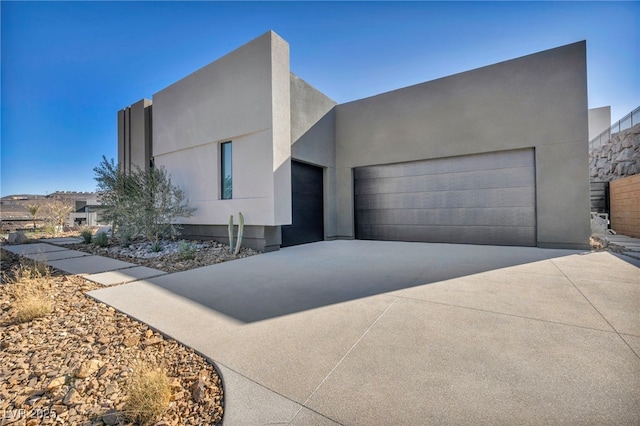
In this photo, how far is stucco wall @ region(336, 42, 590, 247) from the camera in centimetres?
615

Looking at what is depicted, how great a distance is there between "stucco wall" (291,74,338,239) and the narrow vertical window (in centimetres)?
176

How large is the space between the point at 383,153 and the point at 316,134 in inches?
87.3

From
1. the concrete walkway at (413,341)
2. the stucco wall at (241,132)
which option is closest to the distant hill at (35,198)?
the stucco wall at (241,132)

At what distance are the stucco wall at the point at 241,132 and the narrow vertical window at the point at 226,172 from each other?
14 centimetres

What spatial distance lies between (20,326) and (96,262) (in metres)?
3.19

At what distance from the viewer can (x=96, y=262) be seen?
16.8ft

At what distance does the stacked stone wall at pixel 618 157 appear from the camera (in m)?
10.3

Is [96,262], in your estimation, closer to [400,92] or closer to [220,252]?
[220,252]

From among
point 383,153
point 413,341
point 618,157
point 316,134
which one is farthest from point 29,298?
point 618,157

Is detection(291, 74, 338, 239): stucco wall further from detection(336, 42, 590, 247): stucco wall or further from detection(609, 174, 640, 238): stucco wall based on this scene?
detection(609, 174, 640, 238): stucco wall

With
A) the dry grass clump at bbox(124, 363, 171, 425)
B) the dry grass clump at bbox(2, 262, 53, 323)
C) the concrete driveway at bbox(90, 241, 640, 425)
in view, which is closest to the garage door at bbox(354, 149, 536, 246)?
the concrete driveway at bbox(90, 241, 640, 425)

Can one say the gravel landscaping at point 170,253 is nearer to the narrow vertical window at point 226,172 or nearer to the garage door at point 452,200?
the narrow vertical window at point 226,172

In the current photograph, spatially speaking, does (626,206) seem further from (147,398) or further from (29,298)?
(29,298)

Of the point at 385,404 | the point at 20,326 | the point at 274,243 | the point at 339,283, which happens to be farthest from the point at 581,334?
the point at 274,243
